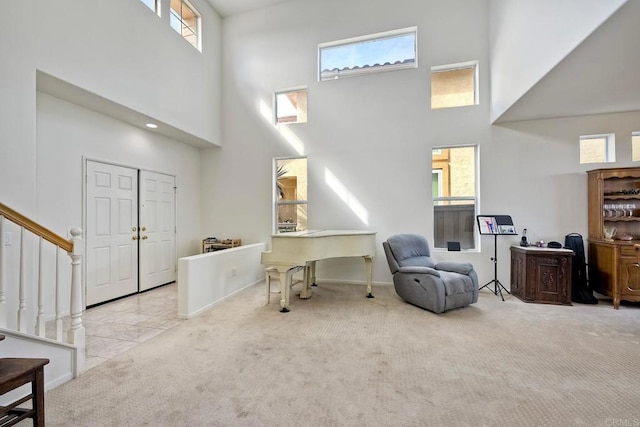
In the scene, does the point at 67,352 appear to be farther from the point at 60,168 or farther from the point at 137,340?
the point at 60,168

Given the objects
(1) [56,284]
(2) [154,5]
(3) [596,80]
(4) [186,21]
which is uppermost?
(4) [186,21]

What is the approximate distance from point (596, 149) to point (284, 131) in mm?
4984

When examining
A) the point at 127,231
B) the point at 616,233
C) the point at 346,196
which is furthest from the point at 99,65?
the point at 616,233

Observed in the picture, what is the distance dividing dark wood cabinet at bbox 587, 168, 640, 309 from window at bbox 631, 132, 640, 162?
14.1 inches

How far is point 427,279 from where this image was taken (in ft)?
12.0

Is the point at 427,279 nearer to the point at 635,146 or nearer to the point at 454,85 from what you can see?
the point at 454,85

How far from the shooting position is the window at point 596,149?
426cm

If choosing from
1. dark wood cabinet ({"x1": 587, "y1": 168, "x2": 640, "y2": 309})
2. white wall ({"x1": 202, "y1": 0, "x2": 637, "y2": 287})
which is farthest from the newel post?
dark wood cabinet ({"x1": 587, "y1": 168, "x2": 640, "y2": 309})

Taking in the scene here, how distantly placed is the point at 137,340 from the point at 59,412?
1.07 metres

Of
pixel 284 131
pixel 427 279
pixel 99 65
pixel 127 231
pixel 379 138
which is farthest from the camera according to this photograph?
pixel 284 131

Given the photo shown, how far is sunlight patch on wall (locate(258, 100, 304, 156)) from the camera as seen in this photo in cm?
541

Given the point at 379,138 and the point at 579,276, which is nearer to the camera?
the point at 579,276

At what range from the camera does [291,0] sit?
17.8 ft

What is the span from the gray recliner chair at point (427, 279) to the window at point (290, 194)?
6.28ft
